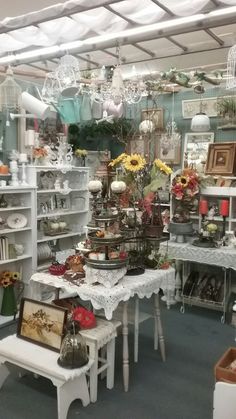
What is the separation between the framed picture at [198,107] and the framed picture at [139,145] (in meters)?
0.60

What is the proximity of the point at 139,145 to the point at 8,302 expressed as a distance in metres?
2.65

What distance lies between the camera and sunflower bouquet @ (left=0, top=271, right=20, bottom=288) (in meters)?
3.86

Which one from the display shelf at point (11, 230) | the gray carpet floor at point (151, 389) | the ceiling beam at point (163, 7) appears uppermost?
the ceiling beam at point (163, 7)

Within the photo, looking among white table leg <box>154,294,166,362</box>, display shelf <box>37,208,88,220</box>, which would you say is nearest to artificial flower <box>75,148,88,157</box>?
display shelf <box>37,208,88,220</box>

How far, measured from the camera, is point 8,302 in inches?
153

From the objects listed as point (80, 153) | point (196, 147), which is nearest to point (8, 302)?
point (80, 153)

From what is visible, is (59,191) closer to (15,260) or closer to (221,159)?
(15,260)

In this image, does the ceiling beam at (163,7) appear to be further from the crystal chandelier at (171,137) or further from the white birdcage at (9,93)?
the crystal chandelier at (171,137)

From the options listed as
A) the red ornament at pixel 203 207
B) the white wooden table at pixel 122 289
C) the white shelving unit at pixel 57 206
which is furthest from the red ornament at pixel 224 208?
the white shelving unit at pixel 57 206

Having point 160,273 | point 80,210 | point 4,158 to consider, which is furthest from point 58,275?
point 80,210

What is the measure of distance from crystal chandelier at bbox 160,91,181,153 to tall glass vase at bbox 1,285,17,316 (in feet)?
8.45

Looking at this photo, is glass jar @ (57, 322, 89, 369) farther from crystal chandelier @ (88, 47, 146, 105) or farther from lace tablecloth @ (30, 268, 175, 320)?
crystal chandelier @ (88, 47, 146, 105)

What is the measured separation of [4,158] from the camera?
4.10 meters

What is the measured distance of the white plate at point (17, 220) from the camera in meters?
4.02
